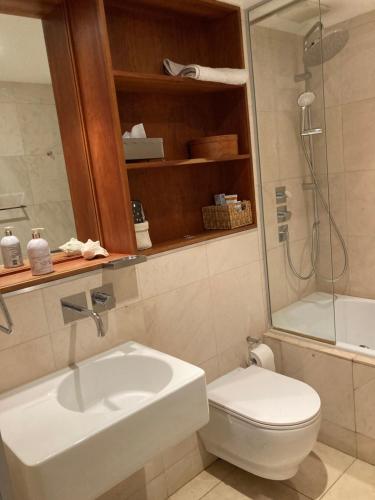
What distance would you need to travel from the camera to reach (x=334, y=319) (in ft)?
7.44

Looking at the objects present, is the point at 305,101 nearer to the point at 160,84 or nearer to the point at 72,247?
the point at 160,84

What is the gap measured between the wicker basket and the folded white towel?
0.62m

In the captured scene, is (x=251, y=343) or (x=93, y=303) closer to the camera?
(x=93, y=303)

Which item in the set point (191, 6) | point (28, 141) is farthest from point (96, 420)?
point (191, 6)

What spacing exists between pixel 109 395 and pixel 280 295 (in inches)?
51.1

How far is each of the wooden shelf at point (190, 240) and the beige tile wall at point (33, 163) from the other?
0.37 m

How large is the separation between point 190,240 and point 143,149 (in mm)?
483

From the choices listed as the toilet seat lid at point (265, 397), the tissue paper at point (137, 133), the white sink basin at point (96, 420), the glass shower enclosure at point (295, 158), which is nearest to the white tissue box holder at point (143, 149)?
the tissue paper at point (137, 133)

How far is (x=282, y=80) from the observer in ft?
7.48

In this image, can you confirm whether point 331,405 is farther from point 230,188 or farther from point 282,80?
point 282,80

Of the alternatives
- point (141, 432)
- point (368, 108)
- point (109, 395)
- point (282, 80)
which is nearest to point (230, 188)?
point (282, 80)

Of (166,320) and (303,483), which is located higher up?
(166,320)

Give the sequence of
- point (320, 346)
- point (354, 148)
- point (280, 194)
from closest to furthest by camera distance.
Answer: point (320, 346)
point (280, 194)
point (354, 148)

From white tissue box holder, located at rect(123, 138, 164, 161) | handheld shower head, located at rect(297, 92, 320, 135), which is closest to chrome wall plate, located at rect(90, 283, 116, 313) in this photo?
white tissue box holder, located at rect(123, 138, 164, 161)
